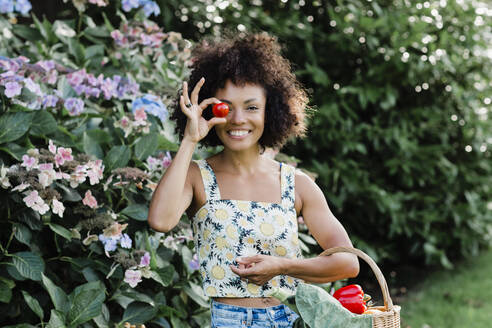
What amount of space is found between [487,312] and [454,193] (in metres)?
1.00

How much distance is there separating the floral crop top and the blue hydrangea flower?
2.86 feet

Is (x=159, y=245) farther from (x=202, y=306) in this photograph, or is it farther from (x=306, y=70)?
(x=306, y=70)

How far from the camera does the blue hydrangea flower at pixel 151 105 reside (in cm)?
278

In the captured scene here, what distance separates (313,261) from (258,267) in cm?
19

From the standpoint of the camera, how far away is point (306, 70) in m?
4.13

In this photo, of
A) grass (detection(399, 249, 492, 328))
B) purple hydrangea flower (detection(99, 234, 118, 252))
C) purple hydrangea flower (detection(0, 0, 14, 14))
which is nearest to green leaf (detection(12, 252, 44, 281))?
purple hydrangea flower (detection(99, 234, 118, 252))

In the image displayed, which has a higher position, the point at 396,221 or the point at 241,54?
the point at 241,54

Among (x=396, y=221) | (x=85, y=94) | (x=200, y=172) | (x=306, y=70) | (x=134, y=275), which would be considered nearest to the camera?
(x=200, y=172)

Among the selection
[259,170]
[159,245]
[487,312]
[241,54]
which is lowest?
[487,312]

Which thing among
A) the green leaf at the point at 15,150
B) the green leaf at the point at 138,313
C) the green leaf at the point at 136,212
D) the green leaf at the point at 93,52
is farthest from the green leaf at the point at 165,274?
the green leaf at the point at 93,52

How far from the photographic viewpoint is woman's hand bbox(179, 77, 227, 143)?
6.12ft

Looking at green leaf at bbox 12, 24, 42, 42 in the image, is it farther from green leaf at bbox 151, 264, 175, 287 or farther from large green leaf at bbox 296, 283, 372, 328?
large green leaf at bbox 296, 283, 372, 328

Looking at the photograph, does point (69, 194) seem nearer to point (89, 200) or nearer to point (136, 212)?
point (89, 200)

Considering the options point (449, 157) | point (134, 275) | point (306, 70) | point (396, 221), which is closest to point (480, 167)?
point (449, 157)
